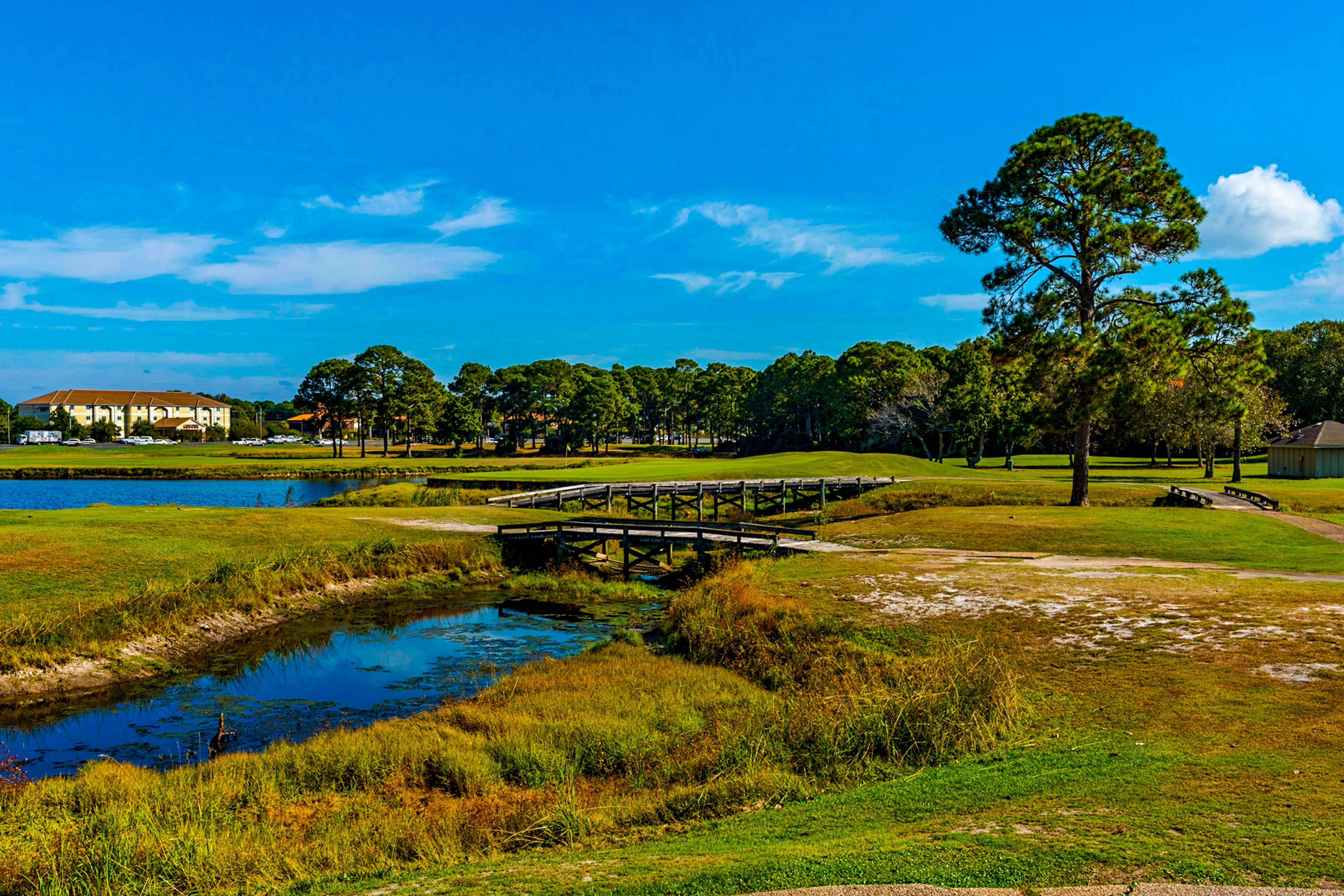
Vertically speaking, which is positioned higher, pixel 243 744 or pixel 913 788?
pixel 913 788

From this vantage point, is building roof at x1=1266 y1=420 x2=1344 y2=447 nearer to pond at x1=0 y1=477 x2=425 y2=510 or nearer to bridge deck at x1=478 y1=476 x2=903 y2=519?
bridge deck at x1=478 y1=476 x2=903 y2=519

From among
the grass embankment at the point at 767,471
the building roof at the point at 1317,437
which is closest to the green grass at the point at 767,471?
the grass embankment at the point at 767,471

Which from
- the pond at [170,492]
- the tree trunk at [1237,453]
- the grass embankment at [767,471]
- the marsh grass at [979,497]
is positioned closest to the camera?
the marsh grass at [979,497]

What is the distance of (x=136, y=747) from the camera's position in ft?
46.5

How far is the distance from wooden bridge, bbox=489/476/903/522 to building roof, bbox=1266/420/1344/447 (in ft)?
90.9

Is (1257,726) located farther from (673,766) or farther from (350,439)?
(350,439)

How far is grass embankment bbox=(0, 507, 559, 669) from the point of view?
18828mm

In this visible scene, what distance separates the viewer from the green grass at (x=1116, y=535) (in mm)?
25469

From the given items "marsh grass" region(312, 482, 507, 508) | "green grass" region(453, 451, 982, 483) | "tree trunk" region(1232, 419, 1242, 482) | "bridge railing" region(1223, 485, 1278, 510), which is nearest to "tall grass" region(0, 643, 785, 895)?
"bridge railing" region(1223, 485, 1278, 510)

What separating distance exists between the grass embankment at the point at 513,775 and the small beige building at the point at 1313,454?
5355 centimetres

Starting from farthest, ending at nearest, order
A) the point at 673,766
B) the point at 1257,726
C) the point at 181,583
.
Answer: the point at 181,583 < the point at 673,766 < the point at 1257,726

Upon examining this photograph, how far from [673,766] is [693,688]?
3.72m

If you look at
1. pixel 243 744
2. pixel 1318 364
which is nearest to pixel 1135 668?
pixel 243 744

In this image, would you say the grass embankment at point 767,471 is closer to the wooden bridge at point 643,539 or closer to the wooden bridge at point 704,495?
the wooden bridge at point 704,495
